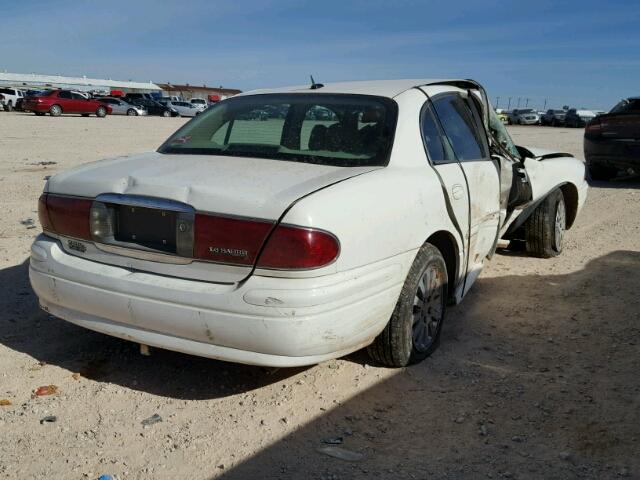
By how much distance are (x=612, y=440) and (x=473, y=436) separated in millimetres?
625

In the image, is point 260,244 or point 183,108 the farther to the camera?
point 183,108

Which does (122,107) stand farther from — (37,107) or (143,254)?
(143,254)

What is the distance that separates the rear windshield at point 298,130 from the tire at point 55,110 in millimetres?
34943

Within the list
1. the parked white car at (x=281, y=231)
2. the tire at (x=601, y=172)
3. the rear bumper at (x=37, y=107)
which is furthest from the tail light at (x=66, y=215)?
the rear bumper at (x=37, y=107)

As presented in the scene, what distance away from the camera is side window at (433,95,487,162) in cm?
409

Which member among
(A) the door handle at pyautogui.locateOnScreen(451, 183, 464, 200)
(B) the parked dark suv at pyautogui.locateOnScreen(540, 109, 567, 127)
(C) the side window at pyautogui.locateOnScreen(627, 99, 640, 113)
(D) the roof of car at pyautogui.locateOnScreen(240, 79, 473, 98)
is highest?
(B) the parked dark suv at pyautogui.locateOnScreen(540, 109, 567, 127)

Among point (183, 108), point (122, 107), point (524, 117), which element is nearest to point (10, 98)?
point (122, 107)

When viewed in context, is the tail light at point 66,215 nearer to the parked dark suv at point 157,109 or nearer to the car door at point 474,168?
the car door at point 474,168

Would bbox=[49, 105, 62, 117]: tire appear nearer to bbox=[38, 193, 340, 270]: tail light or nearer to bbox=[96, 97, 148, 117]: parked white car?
bbox=[96, 97, 148, 117]: parked white car

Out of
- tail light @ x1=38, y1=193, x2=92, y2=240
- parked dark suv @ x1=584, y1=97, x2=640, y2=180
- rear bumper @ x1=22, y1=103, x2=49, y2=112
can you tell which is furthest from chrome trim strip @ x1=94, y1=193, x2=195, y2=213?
rear bumper @ x1=22, y1=103, x2=49, y2=112

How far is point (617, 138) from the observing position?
35.7 ft

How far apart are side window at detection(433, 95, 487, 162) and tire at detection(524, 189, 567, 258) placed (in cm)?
164

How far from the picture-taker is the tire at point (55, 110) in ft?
117

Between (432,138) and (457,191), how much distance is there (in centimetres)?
35
